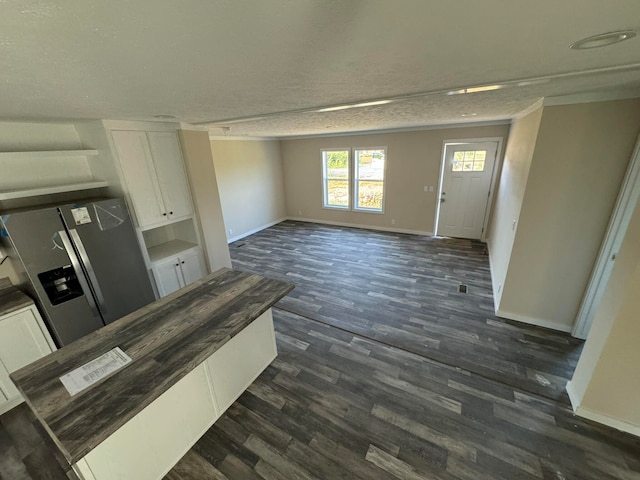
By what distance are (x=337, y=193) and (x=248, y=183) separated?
93.5 inches

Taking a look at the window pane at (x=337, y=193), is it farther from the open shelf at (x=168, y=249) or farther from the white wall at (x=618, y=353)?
the white wall at (x=618, y=353)

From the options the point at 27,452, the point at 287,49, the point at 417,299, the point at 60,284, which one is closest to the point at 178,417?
the point at 27,452

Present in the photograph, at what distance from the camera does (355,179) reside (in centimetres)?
646

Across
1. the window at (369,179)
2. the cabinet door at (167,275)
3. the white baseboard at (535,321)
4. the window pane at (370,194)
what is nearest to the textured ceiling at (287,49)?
the cabinet door at (167,275)

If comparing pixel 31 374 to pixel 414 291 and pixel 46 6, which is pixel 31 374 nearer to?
pixel 46 6

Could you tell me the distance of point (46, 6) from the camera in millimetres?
653

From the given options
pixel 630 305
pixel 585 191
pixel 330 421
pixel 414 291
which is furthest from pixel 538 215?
pixel 330 421

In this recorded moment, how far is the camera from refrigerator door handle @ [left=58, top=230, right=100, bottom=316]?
88.4 inches

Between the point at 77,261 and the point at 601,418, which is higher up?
the point at 77,261

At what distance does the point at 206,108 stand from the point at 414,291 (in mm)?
3448

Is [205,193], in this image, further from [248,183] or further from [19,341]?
[248,183]

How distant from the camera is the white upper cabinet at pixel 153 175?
8.90ft

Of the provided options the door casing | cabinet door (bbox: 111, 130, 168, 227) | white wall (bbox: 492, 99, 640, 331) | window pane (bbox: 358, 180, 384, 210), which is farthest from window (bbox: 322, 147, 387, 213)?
cabinet door (bbox: 111, 130, 168, 227)

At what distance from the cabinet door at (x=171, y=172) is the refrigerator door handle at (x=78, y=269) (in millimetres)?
1036
